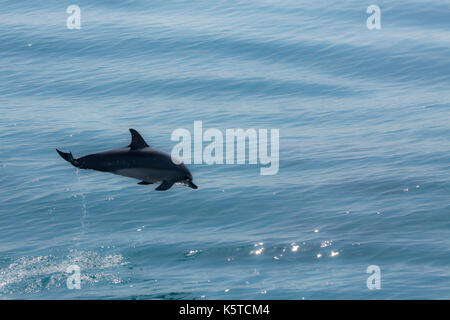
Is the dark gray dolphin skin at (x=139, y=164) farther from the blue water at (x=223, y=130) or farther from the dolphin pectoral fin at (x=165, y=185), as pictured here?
the blue water at (x=223, y=130)

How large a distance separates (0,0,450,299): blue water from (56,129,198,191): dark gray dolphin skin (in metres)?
5.38

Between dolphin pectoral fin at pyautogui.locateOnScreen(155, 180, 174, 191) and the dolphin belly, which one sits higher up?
the dolphin belly

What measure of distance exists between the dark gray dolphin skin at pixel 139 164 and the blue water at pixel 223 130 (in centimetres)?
538

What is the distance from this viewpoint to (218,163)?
2143 inches

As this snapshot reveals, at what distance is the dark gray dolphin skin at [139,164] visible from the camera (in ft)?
104

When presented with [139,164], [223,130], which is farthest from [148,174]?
[223,130]

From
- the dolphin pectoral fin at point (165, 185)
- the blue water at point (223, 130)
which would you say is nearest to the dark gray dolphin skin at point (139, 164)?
the dolphin pectoral fin at point (165, 185)

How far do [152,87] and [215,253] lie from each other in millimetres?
30557

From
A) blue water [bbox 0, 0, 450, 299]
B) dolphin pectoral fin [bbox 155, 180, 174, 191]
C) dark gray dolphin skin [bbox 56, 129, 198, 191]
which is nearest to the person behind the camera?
dark gray dolphin skin [bbox 56, 129, 198, 191]

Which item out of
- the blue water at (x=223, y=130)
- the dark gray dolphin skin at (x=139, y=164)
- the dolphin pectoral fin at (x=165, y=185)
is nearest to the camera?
the dark gray dolphin skin at (x=139, y=164)

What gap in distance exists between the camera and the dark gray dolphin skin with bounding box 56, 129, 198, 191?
104 ft

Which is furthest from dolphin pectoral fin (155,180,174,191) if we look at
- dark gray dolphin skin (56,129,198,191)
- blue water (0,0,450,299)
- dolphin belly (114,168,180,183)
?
blue water (0,0,450,299)

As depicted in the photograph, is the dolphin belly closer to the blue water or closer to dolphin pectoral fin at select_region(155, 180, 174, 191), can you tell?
dolphin pectoral fin at select_region(155, 180, 174, 191)
